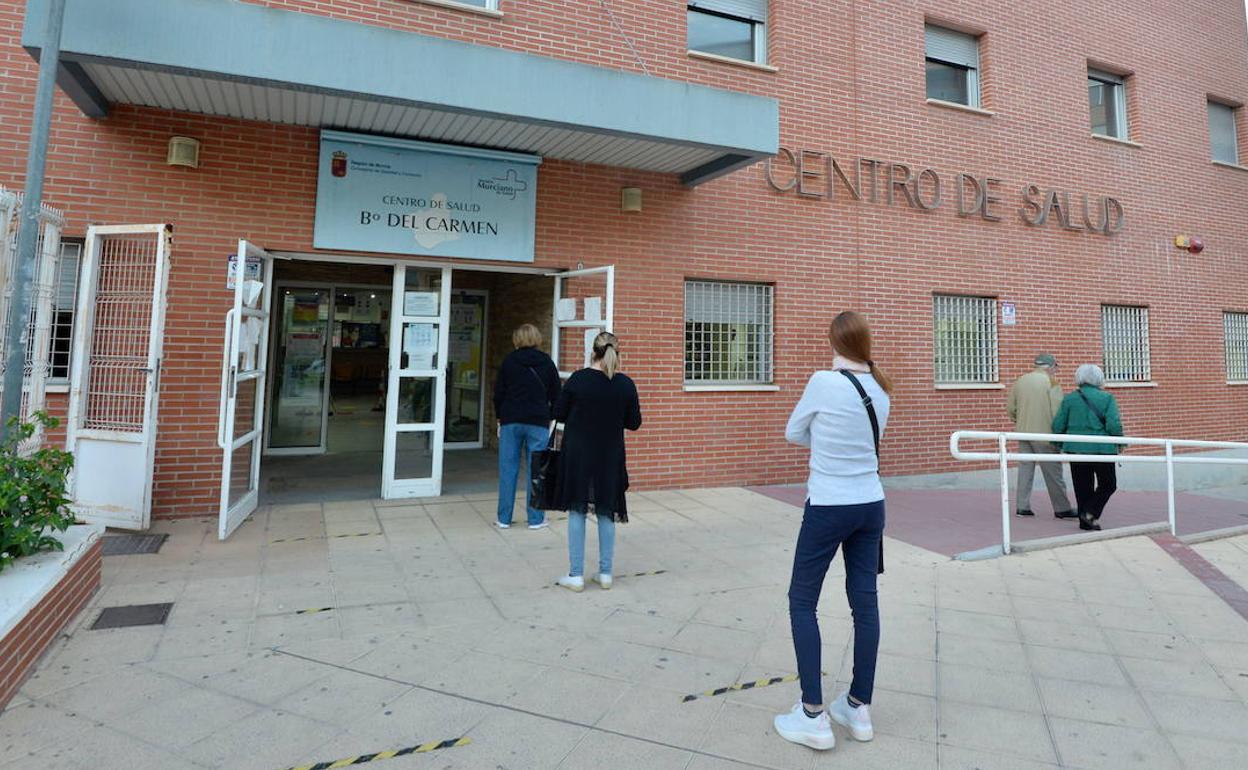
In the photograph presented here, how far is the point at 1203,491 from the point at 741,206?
820 centimetres

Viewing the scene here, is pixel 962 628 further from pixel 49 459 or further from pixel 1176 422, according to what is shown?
pixel 1176 422

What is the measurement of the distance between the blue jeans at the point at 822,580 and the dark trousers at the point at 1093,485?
189 inches

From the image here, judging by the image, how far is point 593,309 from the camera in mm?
6566

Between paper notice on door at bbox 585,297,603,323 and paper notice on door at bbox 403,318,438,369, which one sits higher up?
paper notice on door at bbox 585,297,603,323

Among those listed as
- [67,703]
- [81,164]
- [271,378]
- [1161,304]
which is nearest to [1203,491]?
[1161,304]

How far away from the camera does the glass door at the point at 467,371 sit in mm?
10516

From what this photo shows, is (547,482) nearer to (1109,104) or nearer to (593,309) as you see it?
(593,309)

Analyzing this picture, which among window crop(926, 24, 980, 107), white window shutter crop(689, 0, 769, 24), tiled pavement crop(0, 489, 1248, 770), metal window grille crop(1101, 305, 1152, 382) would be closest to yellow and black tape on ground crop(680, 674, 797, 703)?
tiled pavement crop(0, 489, 1248, 770)

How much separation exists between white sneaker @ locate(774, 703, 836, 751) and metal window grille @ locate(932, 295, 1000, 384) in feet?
24.5

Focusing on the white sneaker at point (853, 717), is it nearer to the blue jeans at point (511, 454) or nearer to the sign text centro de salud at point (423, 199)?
the blue jeans at point (511, 454)

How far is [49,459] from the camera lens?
3.55m

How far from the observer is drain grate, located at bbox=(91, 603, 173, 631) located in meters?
3.52

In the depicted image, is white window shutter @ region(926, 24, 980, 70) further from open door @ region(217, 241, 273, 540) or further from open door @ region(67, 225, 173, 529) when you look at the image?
open door @ region(67, 225, 173, 529)

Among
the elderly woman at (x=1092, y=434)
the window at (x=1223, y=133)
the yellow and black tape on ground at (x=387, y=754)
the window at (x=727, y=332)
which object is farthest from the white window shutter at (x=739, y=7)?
the window at (x=1223, y=133)
